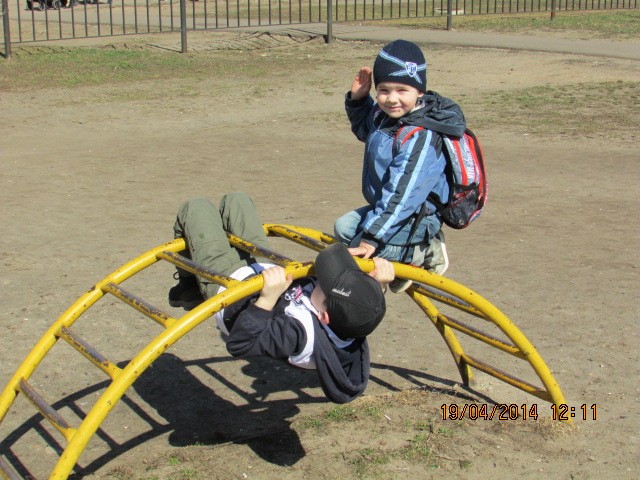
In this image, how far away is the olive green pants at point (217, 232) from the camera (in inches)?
150

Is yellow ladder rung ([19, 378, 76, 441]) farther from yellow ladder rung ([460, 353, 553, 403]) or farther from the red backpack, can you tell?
yellow ladder rung ([460, 353, 553, 403])

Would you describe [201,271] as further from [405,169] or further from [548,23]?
[548,23]

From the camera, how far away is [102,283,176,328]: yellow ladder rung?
10.8 feet

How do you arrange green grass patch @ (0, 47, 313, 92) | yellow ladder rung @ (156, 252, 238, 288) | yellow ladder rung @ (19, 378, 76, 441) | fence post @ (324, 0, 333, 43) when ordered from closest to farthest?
yellow ladder rung @ (19, 378, 76, 441) < yellow ladder rung @ (156, 252, 238, 288) < green grass patch @ (0, 47, 313, 92) < fence post @ (324, 0, 333, 43)

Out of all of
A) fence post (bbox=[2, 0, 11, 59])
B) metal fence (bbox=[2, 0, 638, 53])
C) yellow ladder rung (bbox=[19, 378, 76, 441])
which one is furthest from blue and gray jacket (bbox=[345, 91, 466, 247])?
metal fence (bbox=[2, 0, 638, 53])

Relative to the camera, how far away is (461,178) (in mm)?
3564

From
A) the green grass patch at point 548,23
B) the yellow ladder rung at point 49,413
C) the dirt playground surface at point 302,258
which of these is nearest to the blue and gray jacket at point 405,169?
the dirt playground surface at point 302,258

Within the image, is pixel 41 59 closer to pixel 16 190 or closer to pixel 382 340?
pixel 16 190

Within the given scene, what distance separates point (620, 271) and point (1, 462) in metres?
3.74

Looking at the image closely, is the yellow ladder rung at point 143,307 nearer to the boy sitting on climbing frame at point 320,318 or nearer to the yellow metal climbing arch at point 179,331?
the yellow metal climbing arch at point 179,331

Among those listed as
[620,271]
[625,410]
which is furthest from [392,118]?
[620,271]

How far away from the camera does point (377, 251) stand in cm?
361

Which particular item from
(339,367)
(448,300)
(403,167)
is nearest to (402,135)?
(403,167)

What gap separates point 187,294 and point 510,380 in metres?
1.41
